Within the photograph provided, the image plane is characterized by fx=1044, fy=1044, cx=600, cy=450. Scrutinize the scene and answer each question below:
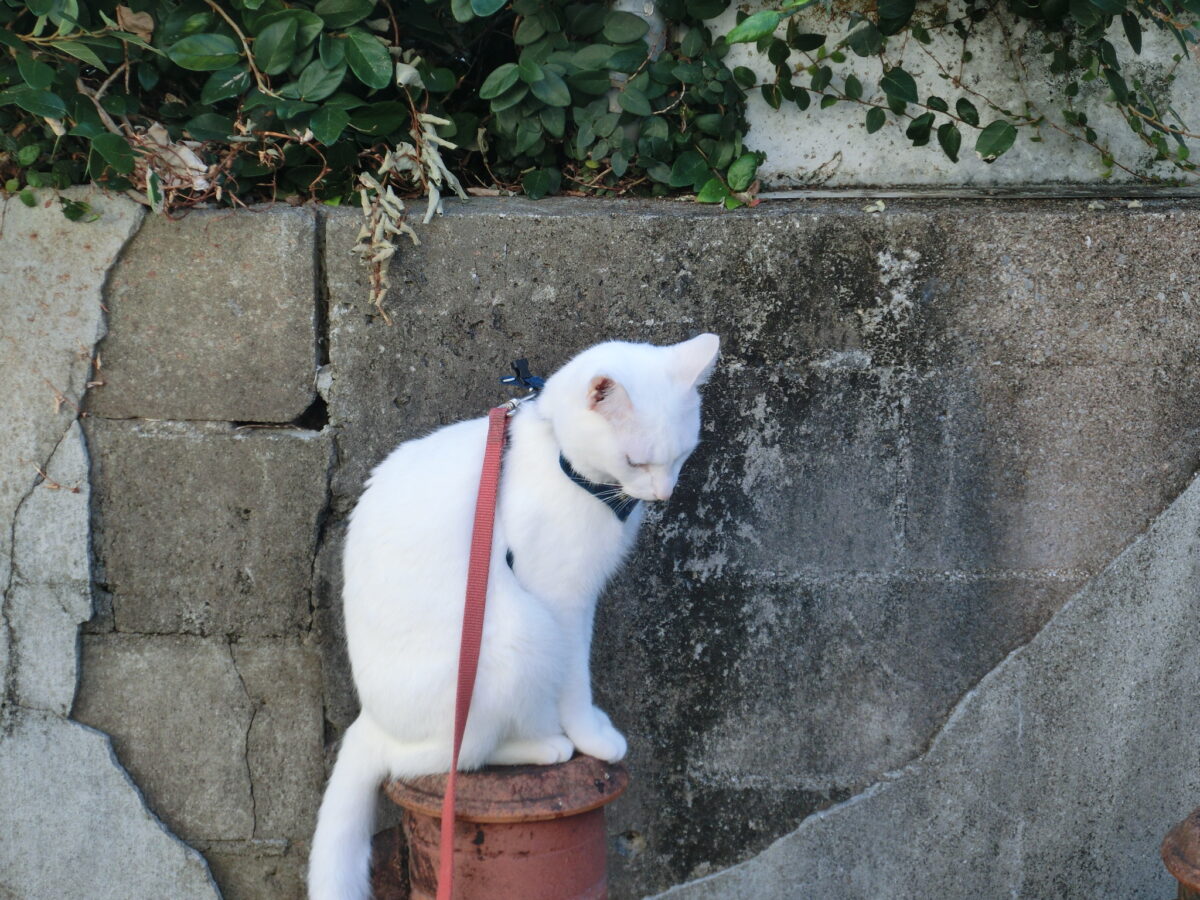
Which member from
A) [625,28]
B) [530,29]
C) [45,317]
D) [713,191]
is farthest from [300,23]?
[713,191]

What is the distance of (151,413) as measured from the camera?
7.75 feet

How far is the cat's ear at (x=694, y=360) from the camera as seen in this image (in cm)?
183

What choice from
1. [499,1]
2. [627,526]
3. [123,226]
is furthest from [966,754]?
[123,226]

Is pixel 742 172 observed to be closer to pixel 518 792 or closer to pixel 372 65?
pixel 372 65

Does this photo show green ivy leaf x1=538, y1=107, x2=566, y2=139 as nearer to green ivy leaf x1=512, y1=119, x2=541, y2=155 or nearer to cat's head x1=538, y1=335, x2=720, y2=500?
green ivy leaf x1=512, y1=119, x2=541, y2=155

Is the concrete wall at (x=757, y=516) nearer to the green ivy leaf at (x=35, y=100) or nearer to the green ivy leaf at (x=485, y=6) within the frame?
the green ivy leaf at (x=35, y=100)

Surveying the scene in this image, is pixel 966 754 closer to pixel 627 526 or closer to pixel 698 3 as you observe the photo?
pixel 627 526

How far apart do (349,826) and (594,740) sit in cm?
49

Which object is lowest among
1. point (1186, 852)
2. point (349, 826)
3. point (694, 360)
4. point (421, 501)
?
point (349, 826)

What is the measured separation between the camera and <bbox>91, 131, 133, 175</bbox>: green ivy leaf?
220 centimetres

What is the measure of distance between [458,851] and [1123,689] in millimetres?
1572

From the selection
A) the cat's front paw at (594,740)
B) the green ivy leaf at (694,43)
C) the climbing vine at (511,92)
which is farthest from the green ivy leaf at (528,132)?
the cat's front paw at (594,740)

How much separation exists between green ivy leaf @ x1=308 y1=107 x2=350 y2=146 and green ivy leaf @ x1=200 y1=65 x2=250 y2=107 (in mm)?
168

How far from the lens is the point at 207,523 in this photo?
7.84 ft
